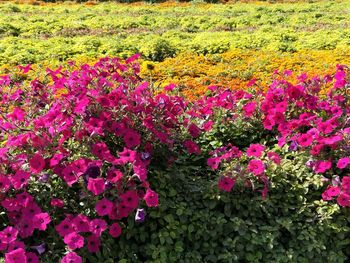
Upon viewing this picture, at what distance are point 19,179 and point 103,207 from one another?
1.78 ft

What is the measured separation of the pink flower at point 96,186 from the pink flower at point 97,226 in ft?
0.59

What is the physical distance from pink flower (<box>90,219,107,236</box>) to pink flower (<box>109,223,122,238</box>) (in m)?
0.08

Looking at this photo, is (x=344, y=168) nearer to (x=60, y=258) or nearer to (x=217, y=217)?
(x=217, y=217)

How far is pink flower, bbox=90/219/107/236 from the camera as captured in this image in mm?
2957

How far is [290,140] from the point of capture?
4125 millimetres

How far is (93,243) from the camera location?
2.98 meters

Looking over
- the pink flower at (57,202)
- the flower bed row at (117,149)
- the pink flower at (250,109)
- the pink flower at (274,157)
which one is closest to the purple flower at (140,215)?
the flower bed row at (117,149)

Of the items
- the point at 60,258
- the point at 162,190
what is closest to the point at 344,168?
the point at 162,190

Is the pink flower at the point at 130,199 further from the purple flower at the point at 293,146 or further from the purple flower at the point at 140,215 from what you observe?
the purple flower at the point at 293,146

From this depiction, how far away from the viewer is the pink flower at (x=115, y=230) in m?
3.04

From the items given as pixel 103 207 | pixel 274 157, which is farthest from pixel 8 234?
pixel 274 157

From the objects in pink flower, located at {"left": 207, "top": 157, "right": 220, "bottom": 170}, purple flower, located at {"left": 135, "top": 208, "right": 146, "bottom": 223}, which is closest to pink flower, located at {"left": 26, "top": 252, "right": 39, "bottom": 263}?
purple flower, located at {"left": 135, "top": 208, "right": 146, "bottom": 223}

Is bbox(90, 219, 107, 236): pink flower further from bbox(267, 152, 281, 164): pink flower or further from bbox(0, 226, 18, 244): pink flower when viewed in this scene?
bbox(267, 152, 281, 164): pink flower

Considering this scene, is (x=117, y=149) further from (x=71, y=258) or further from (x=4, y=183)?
(x=71, y=258)
